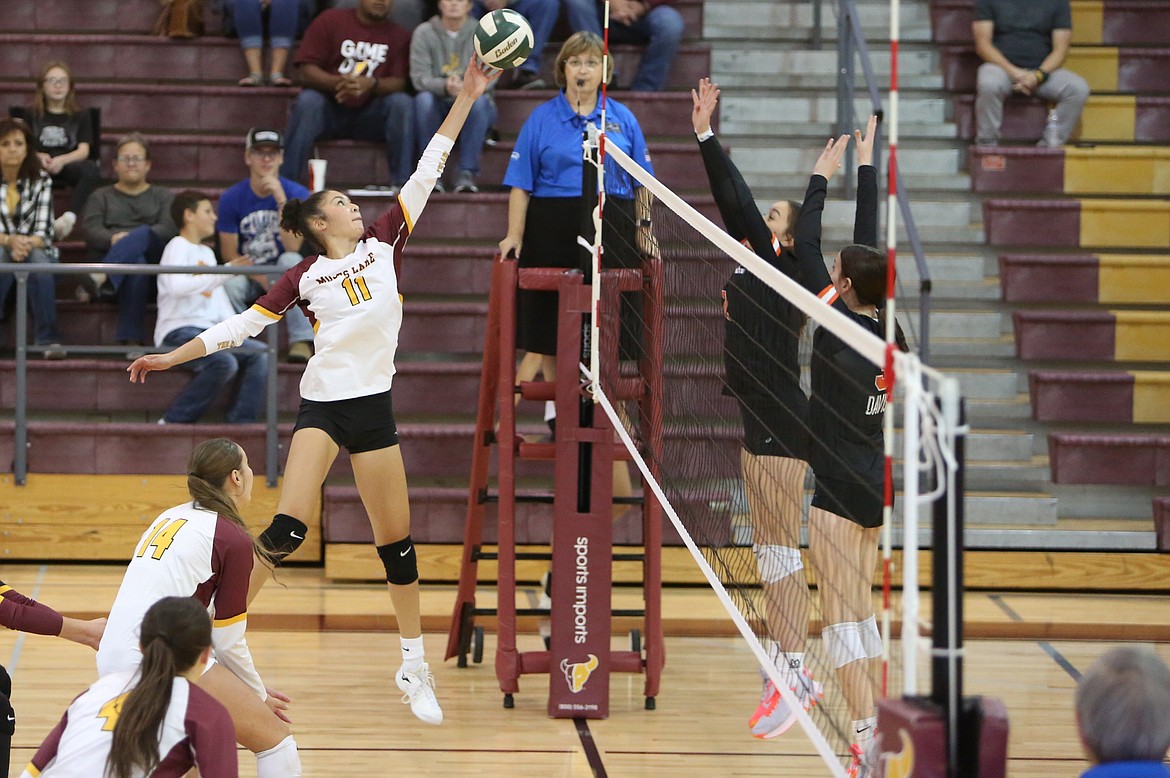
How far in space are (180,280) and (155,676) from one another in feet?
15.7

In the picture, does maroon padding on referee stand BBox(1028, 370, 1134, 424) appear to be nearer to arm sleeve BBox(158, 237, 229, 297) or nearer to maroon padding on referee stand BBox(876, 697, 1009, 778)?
arm sleeve BBox(158, 237, 229, 297)

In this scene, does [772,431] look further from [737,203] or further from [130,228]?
[130,228]

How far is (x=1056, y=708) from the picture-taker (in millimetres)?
5562

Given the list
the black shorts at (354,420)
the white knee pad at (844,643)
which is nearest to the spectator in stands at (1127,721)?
the white knee pad at (844,643)

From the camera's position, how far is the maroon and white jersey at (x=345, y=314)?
202 inches

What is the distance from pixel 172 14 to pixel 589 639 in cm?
568

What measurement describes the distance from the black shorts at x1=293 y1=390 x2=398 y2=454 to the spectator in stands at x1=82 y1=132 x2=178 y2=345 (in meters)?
2.99

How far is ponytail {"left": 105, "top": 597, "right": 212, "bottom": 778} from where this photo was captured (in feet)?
9.90

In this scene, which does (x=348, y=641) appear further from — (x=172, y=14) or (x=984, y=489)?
(x=172, y=14)

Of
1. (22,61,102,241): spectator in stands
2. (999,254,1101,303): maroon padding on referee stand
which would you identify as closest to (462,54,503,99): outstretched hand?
(22,61,102,241): spectator in stands

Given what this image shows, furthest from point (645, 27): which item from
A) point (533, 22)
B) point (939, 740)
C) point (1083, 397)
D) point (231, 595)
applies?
point (939, 740)

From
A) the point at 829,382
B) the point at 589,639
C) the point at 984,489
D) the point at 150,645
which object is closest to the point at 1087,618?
the point at 984,489

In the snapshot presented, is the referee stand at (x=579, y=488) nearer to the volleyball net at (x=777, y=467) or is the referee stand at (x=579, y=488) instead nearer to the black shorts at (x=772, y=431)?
the volleyball net at (x=777, y=467)

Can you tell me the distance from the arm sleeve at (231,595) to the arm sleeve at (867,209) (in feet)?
6.89
